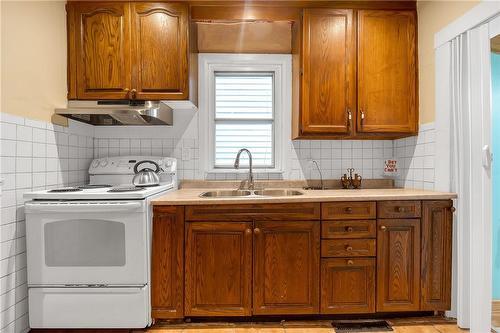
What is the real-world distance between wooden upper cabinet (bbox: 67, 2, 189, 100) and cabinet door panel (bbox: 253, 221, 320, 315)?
4.25 feet

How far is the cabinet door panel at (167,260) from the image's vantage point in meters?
1.95

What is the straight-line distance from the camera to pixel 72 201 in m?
1.83

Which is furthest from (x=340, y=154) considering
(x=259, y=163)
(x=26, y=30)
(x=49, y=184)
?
(x=26, y=30)

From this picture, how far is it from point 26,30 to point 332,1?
213 cm

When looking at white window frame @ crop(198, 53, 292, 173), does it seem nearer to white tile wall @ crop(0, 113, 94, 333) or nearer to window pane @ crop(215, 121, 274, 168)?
window pane @ crop(215, 121, 274, 168)

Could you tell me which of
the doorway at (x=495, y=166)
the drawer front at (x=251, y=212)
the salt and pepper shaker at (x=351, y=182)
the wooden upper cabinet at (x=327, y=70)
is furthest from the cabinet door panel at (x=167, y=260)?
the doorway at (x=495, y=166)

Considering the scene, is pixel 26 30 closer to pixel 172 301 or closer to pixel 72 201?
pixel 72 201

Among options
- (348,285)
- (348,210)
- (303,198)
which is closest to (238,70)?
(303,198)

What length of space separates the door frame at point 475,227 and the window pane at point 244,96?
4.45 feet

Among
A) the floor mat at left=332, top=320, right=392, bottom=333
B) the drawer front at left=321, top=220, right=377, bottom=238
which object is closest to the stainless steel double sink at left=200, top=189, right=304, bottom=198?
the drawer front at left=321, top=220, right=377, bottom=238

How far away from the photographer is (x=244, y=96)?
2.75m

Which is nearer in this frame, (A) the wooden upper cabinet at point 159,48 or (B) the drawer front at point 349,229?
(B) the drawer front at point 349,229

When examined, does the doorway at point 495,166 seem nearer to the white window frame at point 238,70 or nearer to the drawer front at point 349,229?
the drawer front at point 349,229

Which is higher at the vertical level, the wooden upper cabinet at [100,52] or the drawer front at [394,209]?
the wooden upper cabinet at [100,52]
